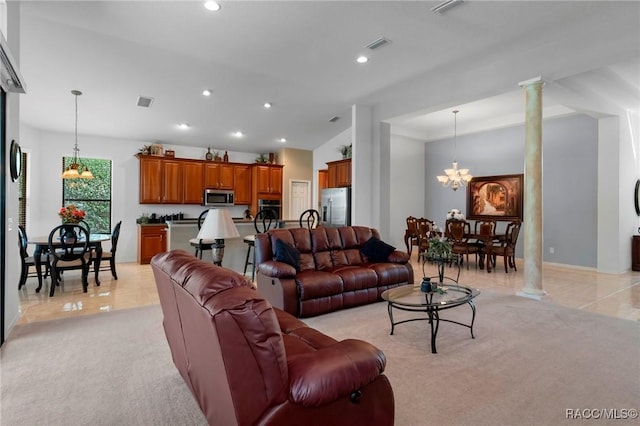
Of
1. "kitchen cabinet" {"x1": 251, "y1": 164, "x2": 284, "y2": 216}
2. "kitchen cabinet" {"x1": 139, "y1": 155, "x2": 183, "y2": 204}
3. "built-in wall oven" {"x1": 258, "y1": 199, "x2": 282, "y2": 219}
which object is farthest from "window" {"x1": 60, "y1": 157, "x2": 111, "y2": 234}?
"built-in wall oven" {"x1": 258, "y1": 199, "x2": 282, "y2": 219}

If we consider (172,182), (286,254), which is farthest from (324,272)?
(172,182)

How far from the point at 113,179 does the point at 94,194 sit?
0.50 meters

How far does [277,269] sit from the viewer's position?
362 centimetres

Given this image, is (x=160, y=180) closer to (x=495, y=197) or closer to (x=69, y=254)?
(x=69, y=254)

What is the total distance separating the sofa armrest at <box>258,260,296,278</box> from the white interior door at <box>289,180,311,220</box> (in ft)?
17.9

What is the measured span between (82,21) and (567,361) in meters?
5.88

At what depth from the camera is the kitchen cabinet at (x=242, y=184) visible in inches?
343

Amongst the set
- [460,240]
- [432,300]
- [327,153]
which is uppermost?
[327,153]

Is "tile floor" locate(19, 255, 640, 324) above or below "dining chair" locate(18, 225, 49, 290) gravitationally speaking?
below

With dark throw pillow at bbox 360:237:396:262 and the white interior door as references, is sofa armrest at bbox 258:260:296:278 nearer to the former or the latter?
dark throw pillow at bbox 360:237:396:262

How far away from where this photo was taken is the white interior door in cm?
926

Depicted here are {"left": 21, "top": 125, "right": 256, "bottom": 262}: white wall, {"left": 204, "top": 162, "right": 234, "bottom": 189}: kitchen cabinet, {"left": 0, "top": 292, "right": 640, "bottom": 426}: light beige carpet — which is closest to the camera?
{"left": 0, "top": 292, "right": 640, "bottom": 426}: light beige carpet

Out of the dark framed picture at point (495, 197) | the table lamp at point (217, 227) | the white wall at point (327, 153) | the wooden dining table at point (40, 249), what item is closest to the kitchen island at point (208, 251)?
the wooden dining table at point (40, 249)

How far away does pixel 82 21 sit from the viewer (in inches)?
151
